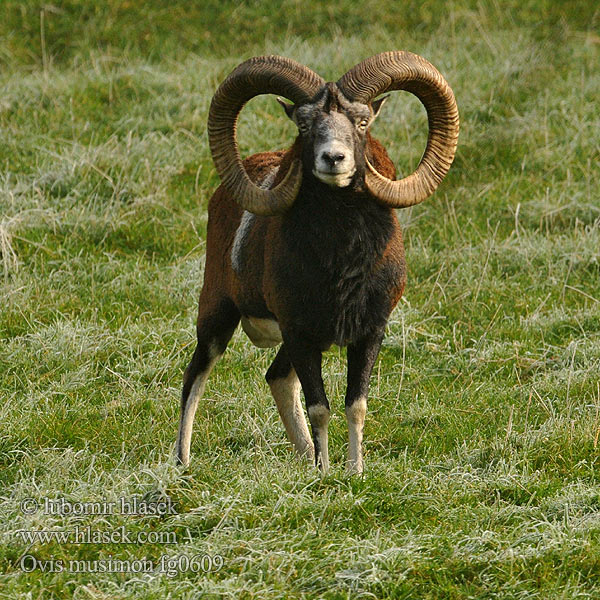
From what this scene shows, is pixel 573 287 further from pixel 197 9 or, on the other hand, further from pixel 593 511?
pixel 197 9

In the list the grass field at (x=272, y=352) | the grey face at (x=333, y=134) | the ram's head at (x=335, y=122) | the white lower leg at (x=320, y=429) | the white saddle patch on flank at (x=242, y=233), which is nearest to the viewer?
the grass field at (x=272, y=352)

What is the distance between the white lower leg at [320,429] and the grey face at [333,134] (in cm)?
132

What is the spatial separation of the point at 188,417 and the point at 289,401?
646 millimetres

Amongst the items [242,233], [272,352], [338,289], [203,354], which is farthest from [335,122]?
[272,352]

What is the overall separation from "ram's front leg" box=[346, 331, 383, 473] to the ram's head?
2.72 feet

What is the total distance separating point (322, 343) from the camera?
638 cm

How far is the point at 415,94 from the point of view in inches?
249

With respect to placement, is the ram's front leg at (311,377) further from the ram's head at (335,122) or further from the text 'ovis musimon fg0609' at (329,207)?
the ram's head at (335,122)

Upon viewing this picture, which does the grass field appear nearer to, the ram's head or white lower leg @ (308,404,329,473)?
white lower leg @ (308,404,329,473)

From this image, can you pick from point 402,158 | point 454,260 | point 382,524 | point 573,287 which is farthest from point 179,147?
point 382,524

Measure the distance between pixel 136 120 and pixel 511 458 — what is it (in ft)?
24.1

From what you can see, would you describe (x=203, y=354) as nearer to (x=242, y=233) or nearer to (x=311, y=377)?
(x=242, y=233)

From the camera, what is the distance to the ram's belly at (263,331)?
6.89 meters

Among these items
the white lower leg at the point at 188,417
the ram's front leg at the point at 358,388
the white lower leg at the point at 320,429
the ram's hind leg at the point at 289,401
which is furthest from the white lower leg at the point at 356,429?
the white lower leg at the point at 188,417
